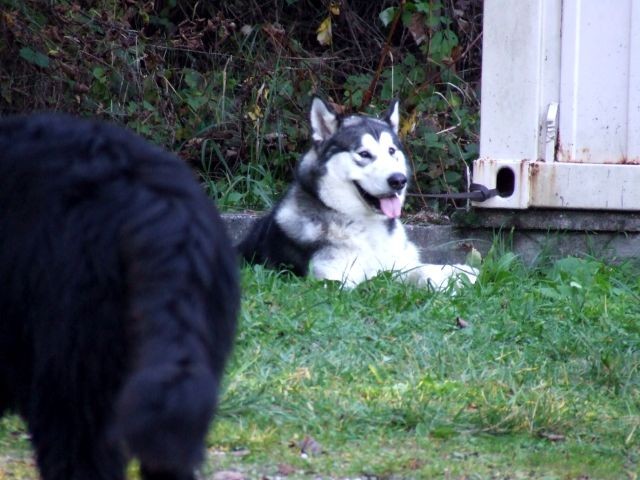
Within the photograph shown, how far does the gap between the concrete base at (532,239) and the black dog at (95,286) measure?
4.54 metres

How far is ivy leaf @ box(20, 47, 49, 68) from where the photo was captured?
7.32 m

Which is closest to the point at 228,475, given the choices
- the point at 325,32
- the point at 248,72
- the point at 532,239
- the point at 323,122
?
the point at 323,122

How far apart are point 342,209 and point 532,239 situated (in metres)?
1.16

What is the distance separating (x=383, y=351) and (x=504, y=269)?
4.86 ft

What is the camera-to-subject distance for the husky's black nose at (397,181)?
261 inches

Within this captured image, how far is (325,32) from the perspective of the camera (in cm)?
856

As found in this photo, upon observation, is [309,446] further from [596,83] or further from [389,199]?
[596,83]

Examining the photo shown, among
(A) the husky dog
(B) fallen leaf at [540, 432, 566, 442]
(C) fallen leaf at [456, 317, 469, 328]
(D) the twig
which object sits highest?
(D) the twig

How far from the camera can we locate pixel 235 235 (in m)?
7.44

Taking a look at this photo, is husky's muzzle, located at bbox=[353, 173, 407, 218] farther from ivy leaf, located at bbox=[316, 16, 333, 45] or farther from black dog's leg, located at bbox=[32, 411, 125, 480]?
black dog's leg, located at bbox=[32, 411, 125, 480]

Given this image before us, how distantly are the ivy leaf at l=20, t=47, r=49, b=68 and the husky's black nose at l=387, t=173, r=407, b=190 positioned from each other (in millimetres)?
2407

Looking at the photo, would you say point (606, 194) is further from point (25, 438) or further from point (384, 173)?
point (25, 438)

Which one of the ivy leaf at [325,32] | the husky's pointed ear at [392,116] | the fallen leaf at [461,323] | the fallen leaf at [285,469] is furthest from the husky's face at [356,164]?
the fallen leaf at [285,469]

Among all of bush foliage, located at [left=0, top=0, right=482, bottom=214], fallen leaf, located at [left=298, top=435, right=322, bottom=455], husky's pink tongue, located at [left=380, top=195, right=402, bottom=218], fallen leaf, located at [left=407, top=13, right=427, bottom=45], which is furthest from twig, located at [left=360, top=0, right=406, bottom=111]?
fallen leaf, located at [left=298, top=435, right=322, bottom=455]
